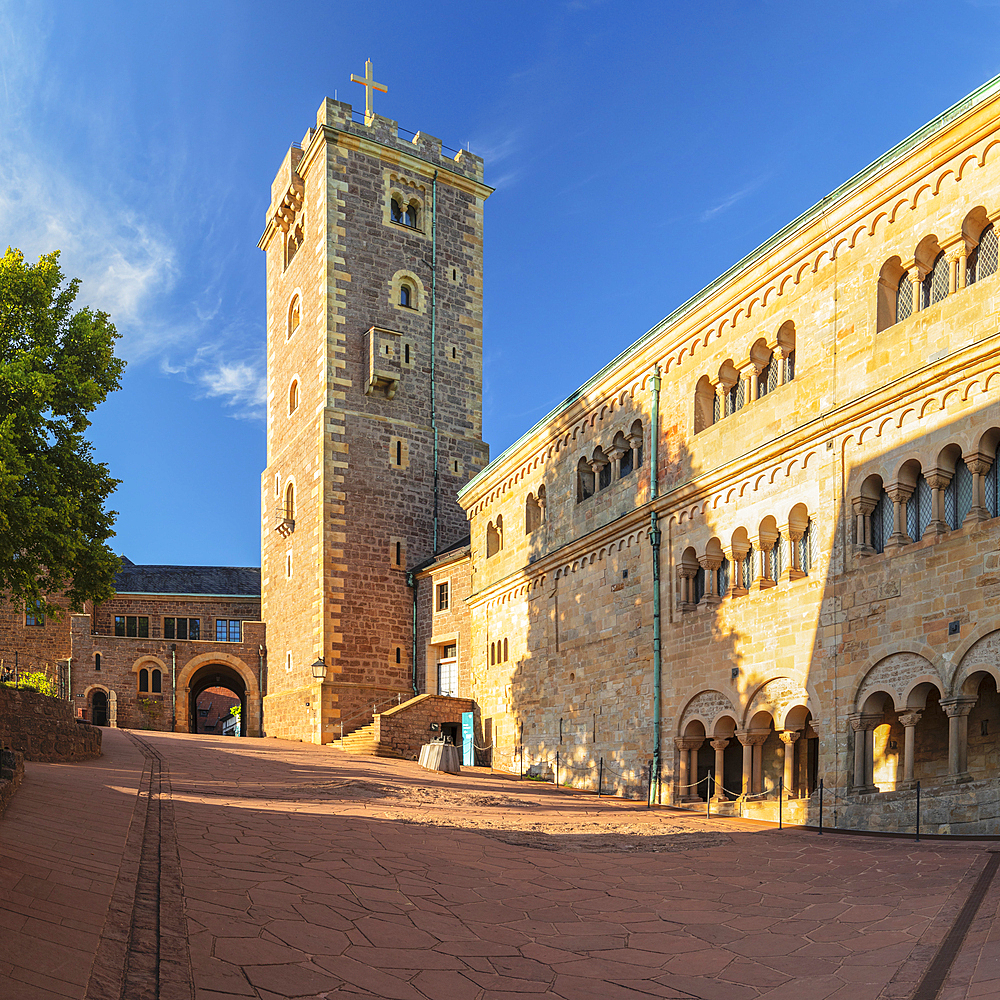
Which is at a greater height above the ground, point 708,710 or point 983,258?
point 983,258

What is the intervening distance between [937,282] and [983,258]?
93 centimetres

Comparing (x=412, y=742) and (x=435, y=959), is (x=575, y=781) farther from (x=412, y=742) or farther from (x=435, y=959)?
(x=435, y=959)

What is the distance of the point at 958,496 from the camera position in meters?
14.3

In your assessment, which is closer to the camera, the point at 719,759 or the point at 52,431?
the point at 719,759

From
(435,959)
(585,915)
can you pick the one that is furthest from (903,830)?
(435,959)

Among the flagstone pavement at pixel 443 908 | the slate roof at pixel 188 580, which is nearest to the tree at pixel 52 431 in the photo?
the flagstone pavement at pixel 443 908

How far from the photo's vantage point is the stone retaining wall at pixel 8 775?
29.1ft

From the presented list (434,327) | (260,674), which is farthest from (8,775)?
(260,674)

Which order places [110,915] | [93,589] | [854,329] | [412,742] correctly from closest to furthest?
[110,915] < [854,329] < [93,589] < [412,742]

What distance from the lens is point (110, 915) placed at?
6.09 meters

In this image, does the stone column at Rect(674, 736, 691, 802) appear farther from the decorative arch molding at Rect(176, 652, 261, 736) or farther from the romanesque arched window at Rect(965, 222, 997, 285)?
the decorative arch molding at Rect(176, 652, 261, 736)

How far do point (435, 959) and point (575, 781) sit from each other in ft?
58.8

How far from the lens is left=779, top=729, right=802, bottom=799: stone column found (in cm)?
1694

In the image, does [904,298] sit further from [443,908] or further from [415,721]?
[415,721]
